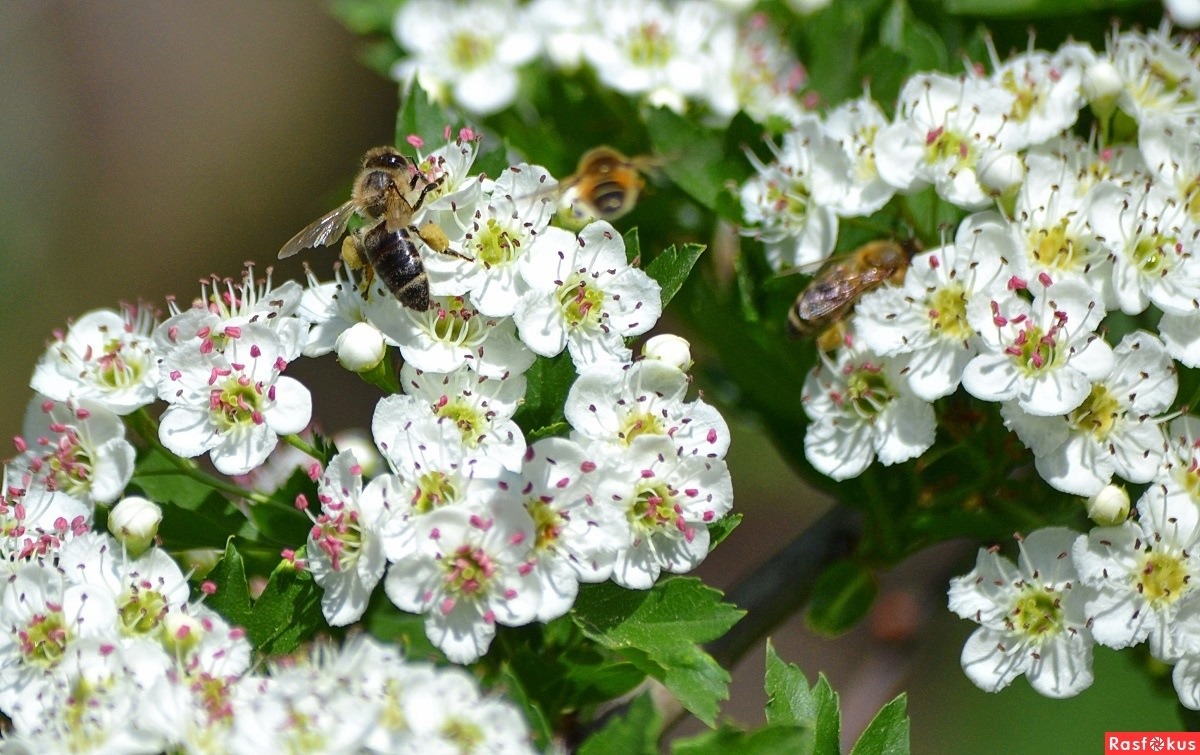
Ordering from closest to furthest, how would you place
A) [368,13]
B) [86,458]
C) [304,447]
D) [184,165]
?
[304,447] < [86,458] < [368,13] < [184,165]

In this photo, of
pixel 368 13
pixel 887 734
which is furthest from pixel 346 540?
pixel 368 13

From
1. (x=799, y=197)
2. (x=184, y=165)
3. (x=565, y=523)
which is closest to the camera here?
(x=565, y=523)

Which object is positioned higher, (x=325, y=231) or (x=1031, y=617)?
(x=325, y=231)

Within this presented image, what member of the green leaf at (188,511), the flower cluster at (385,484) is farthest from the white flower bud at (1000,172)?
the green leaf at (188,511)

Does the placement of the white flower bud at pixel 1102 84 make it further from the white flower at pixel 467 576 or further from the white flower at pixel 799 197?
the white flower at pixel 467 576

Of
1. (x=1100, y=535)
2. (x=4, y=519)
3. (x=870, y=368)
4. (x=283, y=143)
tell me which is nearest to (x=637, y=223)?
(x=870, y=368)

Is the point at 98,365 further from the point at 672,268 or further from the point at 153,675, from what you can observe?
the point at 672,268

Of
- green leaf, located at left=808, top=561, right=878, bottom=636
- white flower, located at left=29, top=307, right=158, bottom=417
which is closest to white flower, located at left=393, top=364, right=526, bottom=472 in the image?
white flower, located at left=29, top=307, right=158, bottom=417
